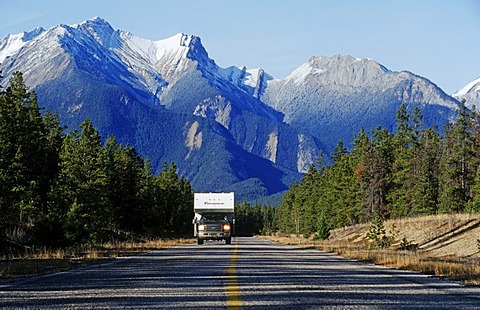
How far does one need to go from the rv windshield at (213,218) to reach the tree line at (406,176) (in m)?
22.2

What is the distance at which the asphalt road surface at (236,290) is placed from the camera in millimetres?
11734

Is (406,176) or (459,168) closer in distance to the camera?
(459,168)

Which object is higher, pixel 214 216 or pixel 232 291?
pixel 214 216

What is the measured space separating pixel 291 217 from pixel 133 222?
281 ft

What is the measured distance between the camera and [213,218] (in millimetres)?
52938

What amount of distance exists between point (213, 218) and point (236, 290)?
39.1 meters

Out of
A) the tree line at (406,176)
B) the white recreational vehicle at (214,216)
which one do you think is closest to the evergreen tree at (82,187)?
the white recreational vehicle at (214,216)

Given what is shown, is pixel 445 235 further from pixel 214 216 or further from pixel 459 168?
pixel 459 168

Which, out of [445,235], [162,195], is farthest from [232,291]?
[162,195]

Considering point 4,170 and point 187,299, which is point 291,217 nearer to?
point 4,170

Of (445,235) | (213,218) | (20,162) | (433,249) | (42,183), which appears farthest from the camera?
(42,183)

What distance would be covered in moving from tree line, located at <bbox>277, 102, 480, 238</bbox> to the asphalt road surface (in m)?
55.7

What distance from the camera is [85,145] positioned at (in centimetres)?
5162

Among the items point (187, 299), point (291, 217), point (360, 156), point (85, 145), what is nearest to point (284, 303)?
point (187, 299)
